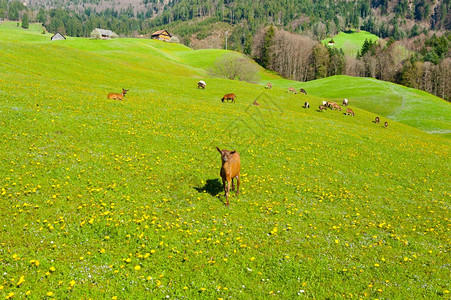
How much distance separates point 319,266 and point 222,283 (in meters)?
4.49

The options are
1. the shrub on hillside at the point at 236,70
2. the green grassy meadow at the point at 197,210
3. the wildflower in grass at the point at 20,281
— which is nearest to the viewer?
the wildflower in grass at the point at 20,281

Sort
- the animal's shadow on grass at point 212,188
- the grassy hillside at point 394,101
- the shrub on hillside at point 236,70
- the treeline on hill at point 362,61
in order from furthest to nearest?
the treeline on hill at point 362,61 < the shrub on hillside at point 236,70 < the grassy hillside at point 394,101 < the animal's shadow on grass at point 212,188

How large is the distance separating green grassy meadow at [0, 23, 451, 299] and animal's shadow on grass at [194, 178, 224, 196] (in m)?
0.15

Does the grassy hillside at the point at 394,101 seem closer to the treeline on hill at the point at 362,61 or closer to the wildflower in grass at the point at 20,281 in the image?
the treeline on hill at the point at 362,61

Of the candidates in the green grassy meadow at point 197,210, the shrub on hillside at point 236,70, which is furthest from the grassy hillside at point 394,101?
the green grassy meadow at point 197,210

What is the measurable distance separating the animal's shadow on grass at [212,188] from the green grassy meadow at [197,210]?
152 millimetres

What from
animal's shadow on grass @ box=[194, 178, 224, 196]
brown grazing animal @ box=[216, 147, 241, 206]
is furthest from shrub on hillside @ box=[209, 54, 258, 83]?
brown grazing animal @ box=[216, 147, 241, 206]

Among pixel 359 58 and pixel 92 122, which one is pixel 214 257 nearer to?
pixel 92 122

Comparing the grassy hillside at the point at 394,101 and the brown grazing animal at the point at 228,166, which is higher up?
the grassy hillside at the point at 394,101

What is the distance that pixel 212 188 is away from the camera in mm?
18375

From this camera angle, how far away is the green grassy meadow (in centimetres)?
1062

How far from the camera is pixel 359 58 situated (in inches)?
6757

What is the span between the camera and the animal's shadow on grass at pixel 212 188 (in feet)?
58.4

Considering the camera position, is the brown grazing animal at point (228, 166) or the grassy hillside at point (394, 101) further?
the grassy hillside at point (394, 101)
